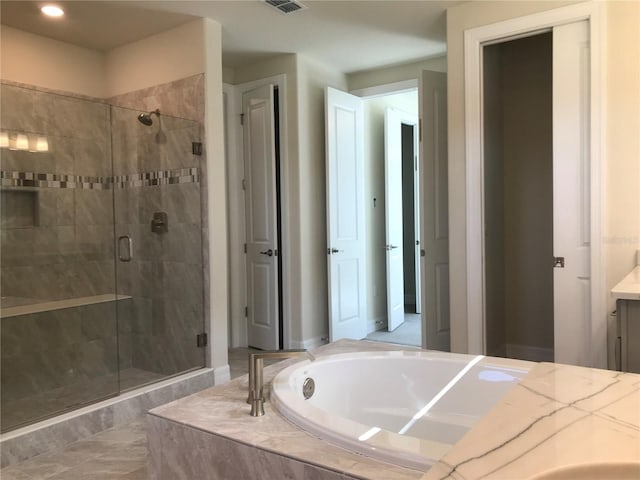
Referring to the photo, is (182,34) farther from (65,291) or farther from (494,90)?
(494,90)

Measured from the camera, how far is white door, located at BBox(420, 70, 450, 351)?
3.81m

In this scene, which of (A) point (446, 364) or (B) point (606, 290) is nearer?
(A) point (446, 364)

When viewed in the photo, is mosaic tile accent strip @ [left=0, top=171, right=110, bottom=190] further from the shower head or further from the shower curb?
the shower curb

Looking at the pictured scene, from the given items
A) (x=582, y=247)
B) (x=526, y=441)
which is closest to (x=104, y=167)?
(x=582, y=247)

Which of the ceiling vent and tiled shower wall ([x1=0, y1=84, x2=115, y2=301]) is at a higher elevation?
the ceiling vent

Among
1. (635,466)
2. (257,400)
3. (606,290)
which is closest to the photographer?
(635,466)

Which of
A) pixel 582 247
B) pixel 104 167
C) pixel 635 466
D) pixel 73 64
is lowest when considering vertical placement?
pixel 635 466

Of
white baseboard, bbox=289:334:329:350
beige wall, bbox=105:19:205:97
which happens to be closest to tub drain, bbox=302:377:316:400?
white baseboard, bbox=289:334:329:350

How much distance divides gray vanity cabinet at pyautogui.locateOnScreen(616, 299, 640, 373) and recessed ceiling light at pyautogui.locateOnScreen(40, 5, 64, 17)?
141 inches

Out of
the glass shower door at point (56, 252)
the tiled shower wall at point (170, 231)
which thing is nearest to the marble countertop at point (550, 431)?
the glass shower door at point (56, 252)

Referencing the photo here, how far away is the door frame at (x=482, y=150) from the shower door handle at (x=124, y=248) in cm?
247

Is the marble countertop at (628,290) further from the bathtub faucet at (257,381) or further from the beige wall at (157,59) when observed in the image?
the beige wall at (157,59)

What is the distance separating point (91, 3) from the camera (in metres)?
3.13

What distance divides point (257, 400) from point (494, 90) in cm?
306
